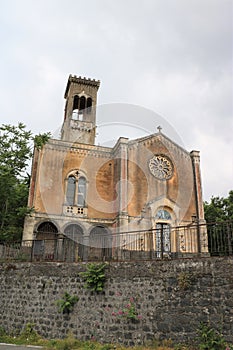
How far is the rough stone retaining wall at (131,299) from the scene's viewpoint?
27.4 feet

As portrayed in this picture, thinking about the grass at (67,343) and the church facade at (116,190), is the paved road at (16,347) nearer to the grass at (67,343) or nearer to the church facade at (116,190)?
the grass at (67,343)

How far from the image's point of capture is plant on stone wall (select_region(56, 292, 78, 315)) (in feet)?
32.4

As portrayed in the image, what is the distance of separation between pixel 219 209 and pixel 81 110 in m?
16.8

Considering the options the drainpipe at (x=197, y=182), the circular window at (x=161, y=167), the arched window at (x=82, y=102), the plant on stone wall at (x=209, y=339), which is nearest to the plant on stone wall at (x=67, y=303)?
the plant on stone wall at (x=209, y=339)

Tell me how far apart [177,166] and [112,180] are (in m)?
5.69

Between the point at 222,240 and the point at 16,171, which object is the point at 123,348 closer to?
the point at 222,240

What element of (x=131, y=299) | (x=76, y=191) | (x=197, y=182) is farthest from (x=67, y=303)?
(x=197, y=182)

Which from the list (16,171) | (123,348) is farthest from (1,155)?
(123,348)

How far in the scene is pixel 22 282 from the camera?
1117cm

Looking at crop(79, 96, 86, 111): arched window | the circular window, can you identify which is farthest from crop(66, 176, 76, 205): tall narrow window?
crop(79, 96, 86, 111): arched window

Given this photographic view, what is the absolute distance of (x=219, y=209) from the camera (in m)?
25.4

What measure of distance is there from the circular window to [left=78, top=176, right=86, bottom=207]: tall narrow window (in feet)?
17.6

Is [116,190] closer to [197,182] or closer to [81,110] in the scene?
[197,182]

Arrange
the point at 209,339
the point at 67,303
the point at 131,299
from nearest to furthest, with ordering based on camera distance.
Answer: the point at 209,339 < the point at 131,299 < the point at 67,303
